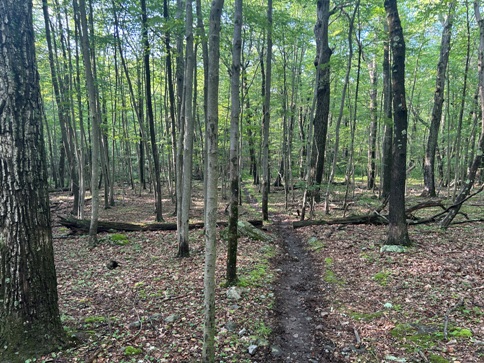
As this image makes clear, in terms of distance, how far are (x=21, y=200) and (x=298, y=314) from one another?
15.5 ft

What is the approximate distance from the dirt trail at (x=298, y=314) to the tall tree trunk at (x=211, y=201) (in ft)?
3.69

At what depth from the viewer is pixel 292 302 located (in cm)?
587

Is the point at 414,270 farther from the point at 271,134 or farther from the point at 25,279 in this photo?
the point at 271,134

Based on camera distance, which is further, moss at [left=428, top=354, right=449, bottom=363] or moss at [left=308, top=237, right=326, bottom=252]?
moss at [left=308, top=237, right=326, bottom=252]

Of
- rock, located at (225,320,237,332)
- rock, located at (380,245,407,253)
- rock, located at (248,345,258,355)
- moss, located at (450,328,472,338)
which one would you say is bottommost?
rock, located at (248,345,258,355)

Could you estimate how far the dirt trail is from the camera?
4.26 meters

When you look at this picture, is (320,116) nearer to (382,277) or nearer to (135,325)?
(382,277)

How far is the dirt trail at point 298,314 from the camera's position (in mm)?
4262

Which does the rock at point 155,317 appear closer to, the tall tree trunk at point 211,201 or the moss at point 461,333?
the tall tree trunk at point 211,201

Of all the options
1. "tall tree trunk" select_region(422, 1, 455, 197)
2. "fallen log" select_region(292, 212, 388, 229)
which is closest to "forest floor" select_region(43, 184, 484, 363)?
"fallen log" select_region(292, 212, 388, 229)

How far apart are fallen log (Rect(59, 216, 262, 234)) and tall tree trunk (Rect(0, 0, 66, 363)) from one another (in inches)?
317

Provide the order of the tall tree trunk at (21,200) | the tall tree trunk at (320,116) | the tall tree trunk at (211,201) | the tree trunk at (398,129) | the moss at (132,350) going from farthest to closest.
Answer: the tall tree trunk at (320,116) < the tree trunk at (398,129) < the moss at (132,350) < the tall tree trunk at (211,201) < the tall tree trunk at (21,200)

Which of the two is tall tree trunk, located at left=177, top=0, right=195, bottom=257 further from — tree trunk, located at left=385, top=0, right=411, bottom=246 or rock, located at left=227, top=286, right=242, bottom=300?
tree trunk, located at left=385, top=0, right=411, bottom=246

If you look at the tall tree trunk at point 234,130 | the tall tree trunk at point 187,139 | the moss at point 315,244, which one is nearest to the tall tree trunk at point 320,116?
the moss at point 315,244
